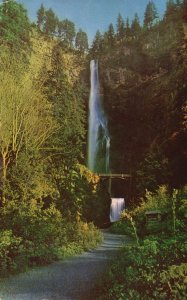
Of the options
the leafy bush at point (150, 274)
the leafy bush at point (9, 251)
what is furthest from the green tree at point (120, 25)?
the leafy bush at point (150, 274)

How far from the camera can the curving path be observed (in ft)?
22.9

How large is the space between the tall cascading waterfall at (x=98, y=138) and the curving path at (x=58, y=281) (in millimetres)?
18232

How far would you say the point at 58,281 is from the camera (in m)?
8.07

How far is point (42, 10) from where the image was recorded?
12.4m

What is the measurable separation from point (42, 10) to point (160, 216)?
691 centimetres

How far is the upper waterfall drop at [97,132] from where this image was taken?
32250 millimetres

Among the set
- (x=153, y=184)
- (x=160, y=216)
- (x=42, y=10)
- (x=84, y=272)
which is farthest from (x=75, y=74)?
(x=84, y=272)

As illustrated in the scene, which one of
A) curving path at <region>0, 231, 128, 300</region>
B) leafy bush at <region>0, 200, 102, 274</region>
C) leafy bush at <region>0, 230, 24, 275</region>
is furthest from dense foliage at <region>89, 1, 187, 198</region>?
curving path at <region>0, 231, 128, 300</region>

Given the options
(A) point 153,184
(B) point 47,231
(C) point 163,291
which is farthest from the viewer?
(A) point 153,184

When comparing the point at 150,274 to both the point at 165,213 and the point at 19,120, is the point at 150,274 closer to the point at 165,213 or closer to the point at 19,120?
the point at 165,213

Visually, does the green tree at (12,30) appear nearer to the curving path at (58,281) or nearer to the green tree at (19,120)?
the green tree at (19,120)

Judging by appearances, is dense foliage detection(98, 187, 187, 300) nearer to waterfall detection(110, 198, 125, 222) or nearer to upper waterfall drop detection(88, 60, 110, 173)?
waterfall detection(110, 198, 125, 222)

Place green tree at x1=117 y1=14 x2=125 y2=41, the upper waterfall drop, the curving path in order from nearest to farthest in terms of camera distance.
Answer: the curving path → green tree at x1=117 y1=14 x2=125 y2=41 → the upper waterfall drop

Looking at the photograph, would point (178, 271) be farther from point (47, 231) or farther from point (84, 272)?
point (47, 231)
